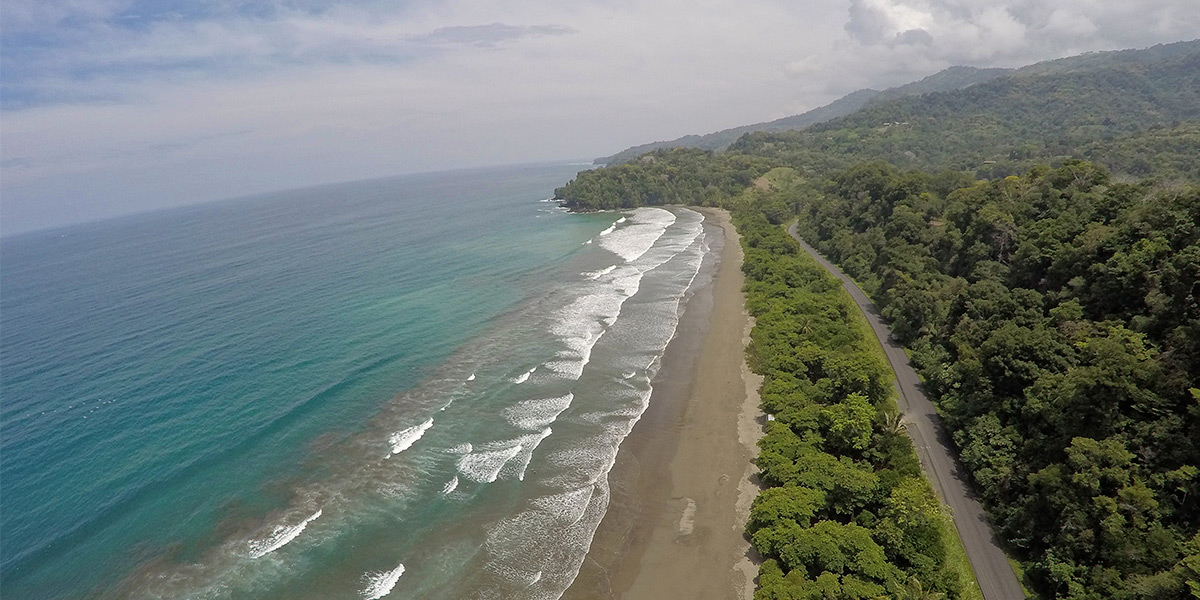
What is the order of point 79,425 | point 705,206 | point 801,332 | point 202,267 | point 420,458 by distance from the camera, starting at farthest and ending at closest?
1. point 705,206
2. point 202,267
3. point 801,332
4. point 79,425
5. point 420,458

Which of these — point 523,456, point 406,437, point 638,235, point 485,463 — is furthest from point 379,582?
point 638,235

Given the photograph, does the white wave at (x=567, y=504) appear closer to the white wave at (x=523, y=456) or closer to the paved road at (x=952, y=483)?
the white wave at (x=523, y=456)

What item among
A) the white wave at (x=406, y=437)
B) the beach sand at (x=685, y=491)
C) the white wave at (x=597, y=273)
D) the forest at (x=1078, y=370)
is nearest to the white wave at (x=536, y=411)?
the white wave at (x=406, y=437)

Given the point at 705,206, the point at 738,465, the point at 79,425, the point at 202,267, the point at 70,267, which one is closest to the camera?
the point at 738,465

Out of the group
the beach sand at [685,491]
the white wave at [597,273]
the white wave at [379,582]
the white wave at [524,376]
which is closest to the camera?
the white wave at [379,582]

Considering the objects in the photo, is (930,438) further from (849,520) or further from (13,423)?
(13,423)

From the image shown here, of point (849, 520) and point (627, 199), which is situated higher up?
point (627, 199)

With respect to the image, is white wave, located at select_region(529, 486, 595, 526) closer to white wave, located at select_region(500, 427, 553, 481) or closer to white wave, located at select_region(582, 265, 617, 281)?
white wave, located at select_region(500, 427, 553, 481)

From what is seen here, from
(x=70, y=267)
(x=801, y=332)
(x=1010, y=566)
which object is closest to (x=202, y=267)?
(x=70, y=267)
